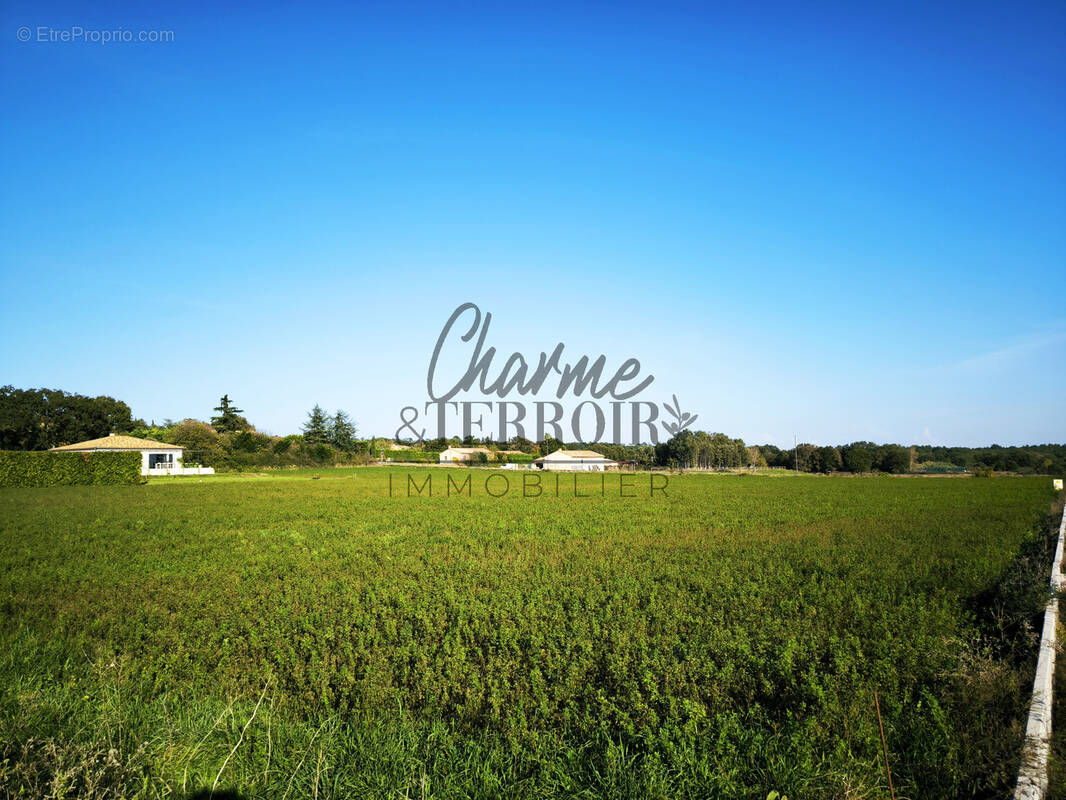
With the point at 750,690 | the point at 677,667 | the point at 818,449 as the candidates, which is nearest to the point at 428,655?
the point at 677,667

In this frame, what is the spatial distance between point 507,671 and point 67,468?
148 feet

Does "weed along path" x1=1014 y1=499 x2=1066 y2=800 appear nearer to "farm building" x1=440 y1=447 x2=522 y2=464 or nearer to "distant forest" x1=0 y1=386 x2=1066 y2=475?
"distant forest" x1=0 y1=386 x2=1066 y2=475

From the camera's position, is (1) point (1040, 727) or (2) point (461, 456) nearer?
(1) point (1040, 727)

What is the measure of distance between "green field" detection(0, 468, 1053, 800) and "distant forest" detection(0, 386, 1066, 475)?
2284 inches

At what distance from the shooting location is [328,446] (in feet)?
252

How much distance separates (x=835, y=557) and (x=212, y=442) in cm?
7152

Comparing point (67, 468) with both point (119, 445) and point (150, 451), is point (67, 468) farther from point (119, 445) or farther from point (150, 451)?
point (119, 445)

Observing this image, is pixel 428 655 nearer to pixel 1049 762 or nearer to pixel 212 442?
pixel 1049 762

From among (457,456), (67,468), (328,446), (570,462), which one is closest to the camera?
(67,468)

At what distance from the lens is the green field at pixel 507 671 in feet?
14.1

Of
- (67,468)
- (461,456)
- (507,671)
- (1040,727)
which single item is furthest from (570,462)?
(1040,727)

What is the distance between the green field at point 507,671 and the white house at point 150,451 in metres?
41.6

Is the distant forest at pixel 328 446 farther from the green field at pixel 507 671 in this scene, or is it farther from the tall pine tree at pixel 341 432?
the green field at pixel 507 671

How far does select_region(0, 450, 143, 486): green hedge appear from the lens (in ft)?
123
